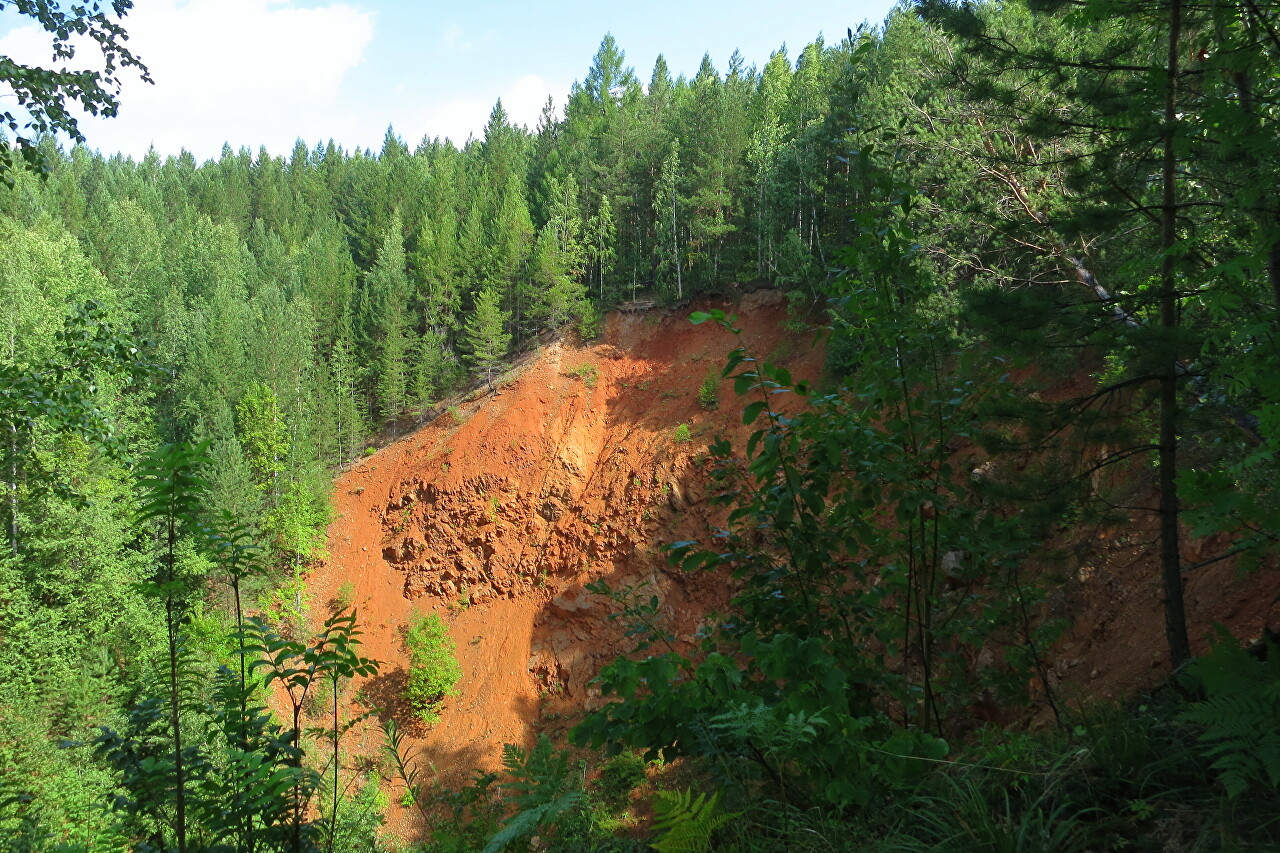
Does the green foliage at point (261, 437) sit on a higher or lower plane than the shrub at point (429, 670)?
higher

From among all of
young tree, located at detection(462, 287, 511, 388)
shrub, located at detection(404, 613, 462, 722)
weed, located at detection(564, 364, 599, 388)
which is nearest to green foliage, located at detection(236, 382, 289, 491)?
young tree, located at detection(462, 287, 511, 388)

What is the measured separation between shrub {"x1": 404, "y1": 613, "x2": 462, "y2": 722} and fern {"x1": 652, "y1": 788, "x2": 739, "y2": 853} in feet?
64.8

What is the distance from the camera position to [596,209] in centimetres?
3519

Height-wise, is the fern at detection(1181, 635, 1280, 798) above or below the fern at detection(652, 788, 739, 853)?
above

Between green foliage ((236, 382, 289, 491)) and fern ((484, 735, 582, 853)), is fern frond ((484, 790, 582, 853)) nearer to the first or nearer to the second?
fern ((484, 735, 582, 853))

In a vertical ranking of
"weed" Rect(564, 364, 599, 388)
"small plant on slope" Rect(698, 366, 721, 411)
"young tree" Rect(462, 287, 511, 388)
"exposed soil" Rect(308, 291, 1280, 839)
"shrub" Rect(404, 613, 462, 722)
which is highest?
"young tree" Rect(462, 287, 511, 388)

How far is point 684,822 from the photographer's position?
2607 millimetres

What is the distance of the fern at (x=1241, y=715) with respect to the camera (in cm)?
230

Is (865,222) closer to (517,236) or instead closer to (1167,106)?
(1167,106)

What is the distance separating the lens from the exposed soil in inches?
819

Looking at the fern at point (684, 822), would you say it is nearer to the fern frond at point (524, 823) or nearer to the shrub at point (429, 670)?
the fern frond at point (524, 823)

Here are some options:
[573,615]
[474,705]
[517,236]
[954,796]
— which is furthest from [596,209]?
[954,796]

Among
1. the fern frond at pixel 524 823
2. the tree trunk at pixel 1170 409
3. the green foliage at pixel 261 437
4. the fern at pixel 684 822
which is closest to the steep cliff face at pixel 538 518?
the green foliage at pixel 261 437

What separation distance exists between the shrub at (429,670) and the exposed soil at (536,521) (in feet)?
1.34
